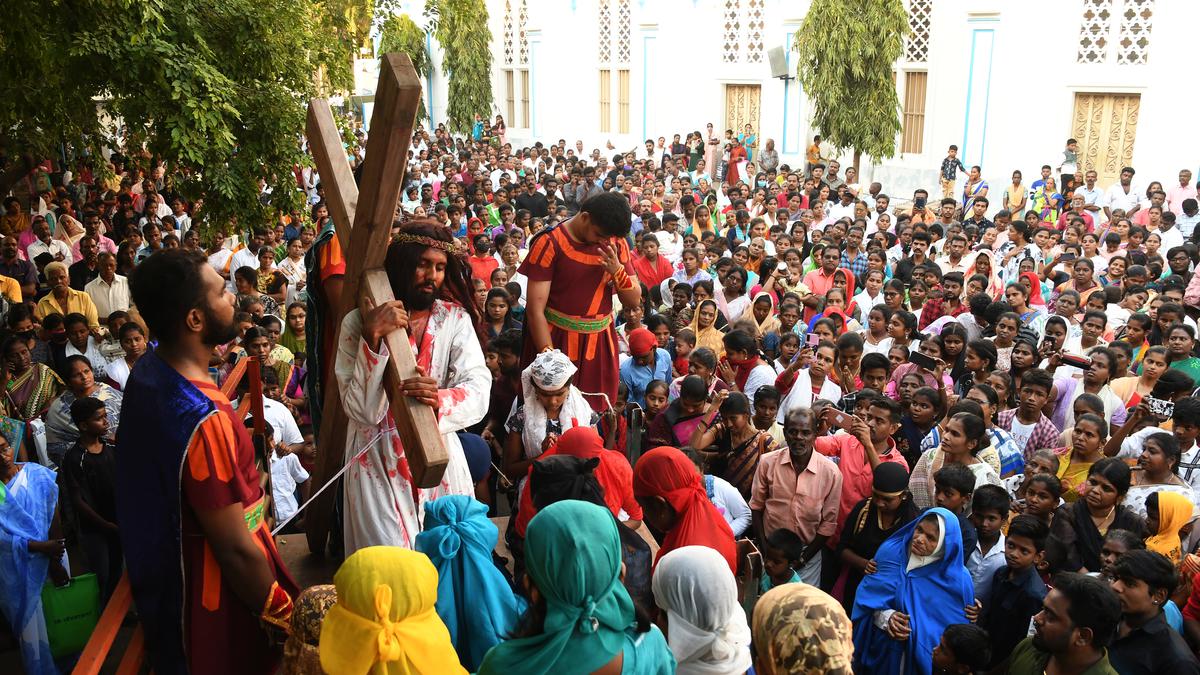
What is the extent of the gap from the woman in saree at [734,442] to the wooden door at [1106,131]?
45.4ft

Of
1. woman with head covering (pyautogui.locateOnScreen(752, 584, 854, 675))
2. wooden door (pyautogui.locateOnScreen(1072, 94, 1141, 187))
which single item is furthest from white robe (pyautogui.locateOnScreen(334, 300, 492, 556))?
wooden door (pyautogui.locateOnScreen(1072, 94, 1141, 187))

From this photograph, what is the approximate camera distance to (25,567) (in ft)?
14.8

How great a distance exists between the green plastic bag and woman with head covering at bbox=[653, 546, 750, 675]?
10.3 ft

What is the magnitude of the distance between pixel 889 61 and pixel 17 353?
14910 mm

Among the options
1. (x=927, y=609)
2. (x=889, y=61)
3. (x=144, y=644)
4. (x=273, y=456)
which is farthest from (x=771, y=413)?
(x=889, y=61)

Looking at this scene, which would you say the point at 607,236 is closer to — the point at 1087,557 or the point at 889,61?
the point at 1087,557

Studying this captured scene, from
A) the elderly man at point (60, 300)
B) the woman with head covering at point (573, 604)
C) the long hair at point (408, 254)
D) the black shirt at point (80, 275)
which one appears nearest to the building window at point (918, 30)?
the black shirt at point (80, 275)

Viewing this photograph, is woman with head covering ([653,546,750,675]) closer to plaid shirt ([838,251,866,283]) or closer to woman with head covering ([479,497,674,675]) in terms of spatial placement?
woman with head covering ([479,497,674,675])

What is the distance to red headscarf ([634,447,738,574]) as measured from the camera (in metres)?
3.59

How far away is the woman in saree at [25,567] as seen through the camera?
14.7 ft

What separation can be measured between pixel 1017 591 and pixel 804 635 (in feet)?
7.01

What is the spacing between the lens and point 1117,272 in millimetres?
9422

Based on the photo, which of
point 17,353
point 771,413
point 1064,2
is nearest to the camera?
point 771,413

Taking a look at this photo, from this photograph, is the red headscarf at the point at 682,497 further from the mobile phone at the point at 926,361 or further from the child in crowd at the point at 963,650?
the mobile phone at the point at 926,361
